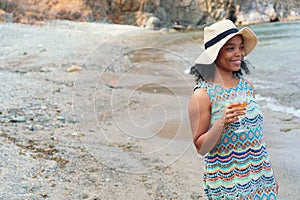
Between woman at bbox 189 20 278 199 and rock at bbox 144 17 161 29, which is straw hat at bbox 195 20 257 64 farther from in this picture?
rock at bbox 144 17 161 29

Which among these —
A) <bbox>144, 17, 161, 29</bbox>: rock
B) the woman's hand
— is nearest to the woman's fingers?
the woman's hand

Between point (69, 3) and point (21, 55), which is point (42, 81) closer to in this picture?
point (21, 55)

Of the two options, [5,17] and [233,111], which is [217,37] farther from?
[5,17]

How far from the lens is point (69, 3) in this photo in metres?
29.3

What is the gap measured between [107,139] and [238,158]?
8.81 ft

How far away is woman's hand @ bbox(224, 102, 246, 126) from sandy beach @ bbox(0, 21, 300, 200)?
3.07 feet

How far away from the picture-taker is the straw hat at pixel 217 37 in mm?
2027

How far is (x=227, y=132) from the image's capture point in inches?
78.3

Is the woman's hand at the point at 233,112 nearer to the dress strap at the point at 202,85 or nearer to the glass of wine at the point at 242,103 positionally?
the glass of wine at the point at 242,103

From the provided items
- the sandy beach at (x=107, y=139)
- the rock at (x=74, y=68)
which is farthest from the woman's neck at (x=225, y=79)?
the rock at (x=74, y=68)

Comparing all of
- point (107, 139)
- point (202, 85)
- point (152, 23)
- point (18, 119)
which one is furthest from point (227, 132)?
point (152, 23)

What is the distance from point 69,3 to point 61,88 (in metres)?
23.8

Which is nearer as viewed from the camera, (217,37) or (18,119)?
(217,37)

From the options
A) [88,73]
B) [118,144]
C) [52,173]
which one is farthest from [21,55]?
[52,173]
